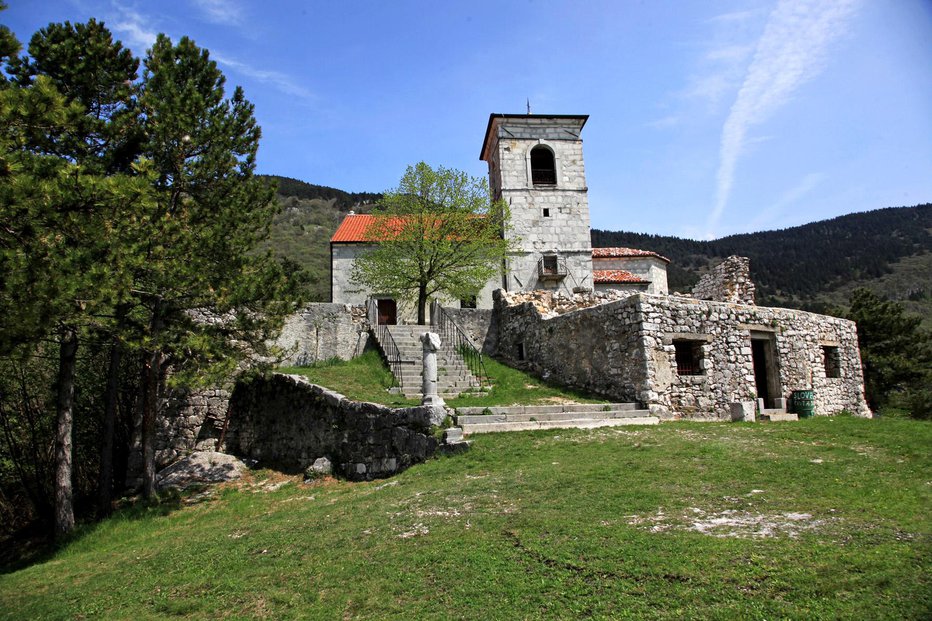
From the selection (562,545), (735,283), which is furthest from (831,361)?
(562,545)

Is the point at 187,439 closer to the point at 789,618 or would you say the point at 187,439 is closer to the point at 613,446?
the point at 613,446

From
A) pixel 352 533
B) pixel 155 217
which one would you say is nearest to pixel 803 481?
pixel 352 533

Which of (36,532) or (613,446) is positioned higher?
(613,446)

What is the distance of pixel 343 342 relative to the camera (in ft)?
64.4

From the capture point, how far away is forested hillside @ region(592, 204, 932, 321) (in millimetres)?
63906

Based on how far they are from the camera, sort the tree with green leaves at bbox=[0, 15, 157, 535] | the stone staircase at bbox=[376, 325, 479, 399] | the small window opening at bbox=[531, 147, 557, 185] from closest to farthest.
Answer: the tree with green leaves at bbox=[0, 15, 157, 535], the stone staircase at bbox=[376, 325, 479, 399], the small window opening at bbox=[531, 147, 557, 185]

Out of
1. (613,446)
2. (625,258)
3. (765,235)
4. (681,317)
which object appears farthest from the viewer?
(765,235)

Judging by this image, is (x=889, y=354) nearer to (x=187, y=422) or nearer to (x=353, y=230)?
(x=353, y=230)

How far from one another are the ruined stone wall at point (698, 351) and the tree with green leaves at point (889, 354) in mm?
10012

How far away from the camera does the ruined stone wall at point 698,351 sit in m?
14.4

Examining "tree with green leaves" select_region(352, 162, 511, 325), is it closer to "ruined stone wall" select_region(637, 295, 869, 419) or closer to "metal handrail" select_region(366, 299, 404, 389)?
"metal handrail" select_region(366, 299, 404, 389)

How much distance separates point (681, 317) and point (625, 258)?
62.6 ft

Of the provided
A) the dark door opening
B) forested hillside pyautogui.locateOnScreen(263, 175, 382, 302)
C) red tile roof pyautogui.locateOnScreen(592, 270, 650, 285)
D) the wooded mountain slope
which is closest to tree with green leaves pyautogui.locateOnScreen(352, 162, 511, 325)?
the dark door opening

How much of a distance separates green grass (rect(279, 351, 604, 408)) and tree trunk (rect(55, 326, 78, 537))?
5600mm
